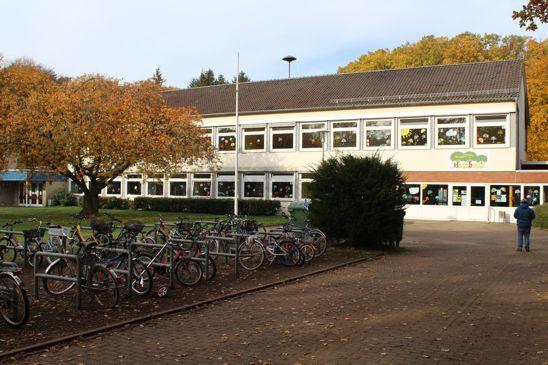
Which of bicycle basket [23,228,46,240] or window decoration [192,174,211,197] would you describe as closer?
bicycle basket [23,228,46,240]

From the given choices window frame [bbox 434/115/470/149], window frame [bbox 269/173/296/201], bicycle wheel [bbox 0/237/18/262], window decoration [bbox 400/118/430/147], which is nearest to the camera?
bicycle wheel [bbox 0/237/18/262]

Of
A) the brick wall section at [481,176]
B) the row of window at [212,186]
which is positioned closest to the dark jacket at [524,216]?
the brick wall section at [481,176]

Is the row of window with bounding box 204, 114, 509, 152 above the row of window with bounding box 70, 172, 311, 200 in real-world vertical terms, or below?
above

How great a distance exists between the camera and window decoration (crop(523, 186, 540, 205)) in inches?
1163

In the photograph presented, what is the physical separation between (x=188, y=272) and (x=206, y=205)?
26438mm

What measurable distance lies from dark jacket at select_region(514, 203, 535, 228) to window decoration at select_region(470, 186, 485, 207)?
15.1 metres

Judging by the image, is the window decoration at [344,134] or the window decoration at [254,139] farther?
the window decoration at [254,139]

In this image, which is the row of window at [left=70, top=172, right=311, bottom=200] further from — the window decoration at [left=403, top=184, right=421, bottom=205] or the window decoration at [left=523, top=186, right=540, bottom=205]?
the window decoration at [left=523, top=186, right=540, bottom=205]

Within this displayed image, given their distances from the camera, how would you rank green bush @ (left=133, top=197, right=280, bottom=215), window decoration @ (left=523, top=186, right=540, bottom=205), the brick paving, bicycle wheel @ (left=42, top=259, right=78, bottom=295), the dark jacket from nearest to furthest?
1. the brick paving
2. bicycle wheel @ (left=42, top=259, right=78, bottom=295)
3. the dark jacket
4. window decoration @ (left=523, top=186, right=540, bottom=205)
5. green bush @ (left=133, top=197, right=280, bottom=215)

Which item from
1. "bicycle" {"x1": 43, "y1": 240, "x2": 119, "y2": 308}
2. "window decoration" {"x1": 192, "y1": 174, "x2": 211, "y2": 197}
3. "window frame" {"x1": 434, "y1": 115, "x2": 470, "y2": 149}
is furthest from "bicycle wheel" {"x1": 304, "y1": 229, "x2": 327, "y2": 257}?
"window decoration" {"x1": 192, "y1": 174, "x2": 211, "y2": 197}

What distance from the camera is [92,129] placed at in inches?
923

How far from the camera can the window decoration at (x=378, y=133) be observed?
3378cm

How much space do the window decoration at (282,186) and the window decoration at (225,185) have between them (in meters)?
3.13

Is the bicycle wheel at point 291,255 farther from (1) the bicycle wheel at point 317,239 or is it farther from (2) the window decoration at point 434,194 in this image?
(2) the window decoration at point 434,194
